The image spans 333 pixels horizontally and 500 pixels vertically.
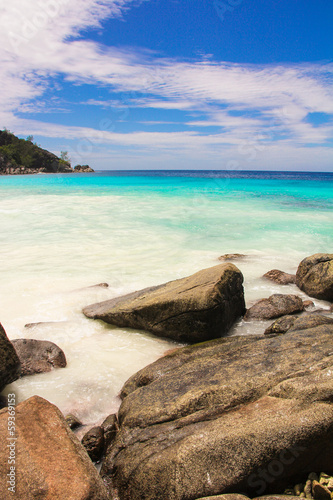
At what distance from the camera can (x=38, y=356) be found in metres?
4.58

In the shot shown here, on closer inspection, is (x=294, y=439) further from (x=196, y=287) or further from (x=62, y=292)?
(x=62, y=292)

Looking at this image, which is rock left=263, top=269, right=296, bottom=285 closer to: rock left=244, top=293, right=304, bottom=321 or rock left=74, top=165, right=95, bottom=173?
rock left=244, top=293, right=304, bottom=321

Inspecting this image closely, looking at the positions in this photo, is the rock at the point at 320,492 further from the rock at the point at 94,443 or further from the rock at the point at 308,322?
the rock at the point at 308,322

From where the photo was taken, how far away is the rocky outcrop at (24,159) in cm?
9600

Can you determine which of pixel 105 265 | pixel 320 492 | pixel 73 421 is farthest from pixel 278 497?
pixel 105 265

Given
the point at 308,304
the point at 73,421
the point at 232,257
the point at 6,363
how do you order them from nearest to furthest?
1. the point at 73,421
2. the point at 6,363
3. the point at 308,304
4. the point at 232,257

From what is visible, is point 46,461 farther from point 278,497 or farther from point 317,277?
point 317,277

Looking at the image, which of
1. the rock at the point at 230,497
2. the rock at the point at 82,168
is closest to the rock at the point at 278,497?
the rock at the point at 230,497

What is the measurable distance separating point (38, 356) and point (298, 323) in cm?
374

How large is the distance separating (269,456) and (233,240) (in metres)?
10.9

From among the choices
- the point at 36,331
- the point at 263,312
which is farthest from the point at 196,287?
the point at 36,331

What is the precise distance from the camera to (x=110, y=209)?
22219mm

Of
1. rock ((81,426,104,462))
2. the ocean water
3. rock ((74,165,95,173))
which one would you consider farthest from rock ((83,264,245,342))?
rock ((74,165,95,173))

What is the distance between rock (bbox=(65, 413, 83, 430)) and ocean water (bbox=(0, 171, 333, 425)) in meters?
0.13
